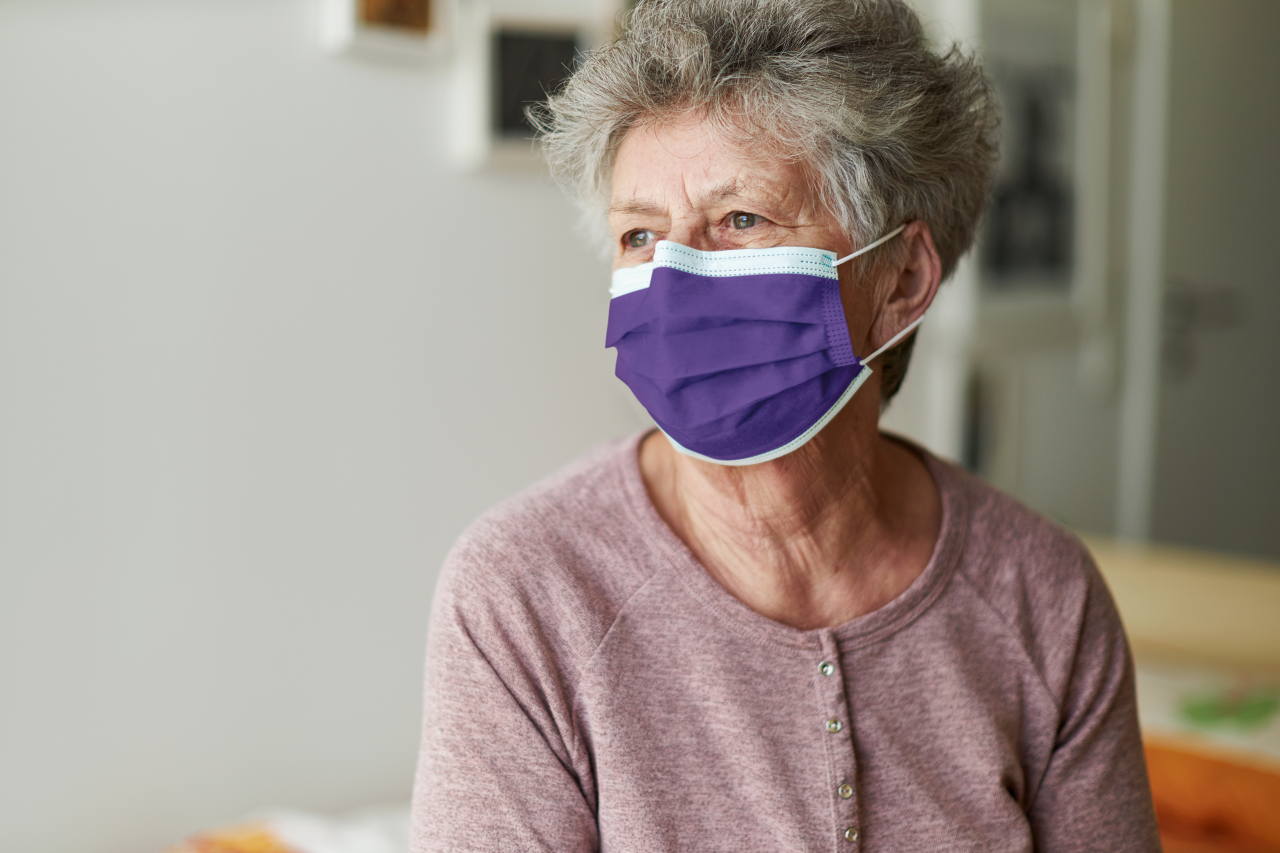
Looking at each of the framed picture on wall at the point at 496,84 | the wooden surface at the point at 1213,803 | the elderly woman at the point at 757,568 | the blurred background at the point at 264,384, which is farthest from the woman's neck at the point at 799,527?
the framed picture on wall at the point at 496,84

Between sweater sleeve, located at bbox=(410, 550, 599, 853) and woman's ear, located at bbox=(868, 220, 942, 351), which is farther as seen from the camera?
woman's ear, located at bbox=(868, 220, 942, 351)

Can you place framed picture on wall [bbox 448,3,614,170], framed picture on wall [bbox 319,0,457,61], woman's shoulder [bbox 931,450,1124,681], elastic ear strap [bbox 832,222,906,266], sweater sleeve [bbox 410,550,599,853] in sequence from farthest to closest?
framed picture on wall [bbox 448,3,614,170] → framed picture on wall [bbox 319,0,457,61] → woman's shoulder [bbox 931,450,1124,681] → elastic ear strap [bbox 832,222,906,266] → sweater sleeve [bbox 410,550,599,853]

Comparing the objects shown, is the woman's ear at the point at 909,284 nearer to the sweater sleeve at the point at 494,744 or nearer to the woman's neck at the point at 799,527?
the woman's neck at the point at 799,527

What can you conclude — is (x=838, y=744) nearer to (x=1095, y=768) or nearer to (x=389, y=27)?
(x=1095, y=768)

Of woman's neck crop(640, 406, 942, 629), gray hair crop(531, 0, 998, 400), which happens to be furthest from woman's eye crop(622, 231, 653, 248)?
woman's neck crop(640, 406, 942, 629)

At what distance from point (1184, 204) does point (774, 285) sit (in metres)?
2.53

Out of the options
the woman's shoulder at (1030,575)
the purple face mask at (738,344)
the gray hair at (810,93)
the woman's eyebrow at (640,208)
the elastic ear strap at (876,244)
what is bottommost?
the woman's shoulder at (1030,575)

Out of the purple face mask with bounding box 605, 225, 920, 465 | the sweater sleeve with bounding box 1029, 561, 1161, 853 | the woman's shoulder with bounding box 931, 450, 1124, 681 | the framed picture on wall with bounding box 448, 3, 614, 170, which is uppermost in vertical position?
the framed picture on wall with bounding box 448, 3, 614, 170

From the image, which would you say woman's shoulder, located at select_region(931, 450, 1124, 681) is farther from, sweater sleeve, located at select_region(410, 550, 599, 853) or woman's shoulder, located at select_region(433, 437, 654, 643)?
sweater sleeve, located at select_region(410, 550, 599, 853)

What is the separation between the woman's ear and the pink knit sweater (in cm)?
23

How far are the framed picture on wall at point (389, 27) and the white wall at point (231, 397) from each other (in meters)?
0.04

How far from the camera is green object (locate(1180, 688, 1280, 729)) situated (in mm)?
1946

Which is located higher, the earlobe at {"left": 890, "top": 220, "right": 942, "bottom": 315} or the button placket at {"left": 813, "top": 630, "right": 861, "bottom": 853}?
the earlobe at {"left": 890, "top": 220, "right": 942, "bottom": 315}

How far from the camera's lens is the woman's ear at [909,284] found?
3.70 ft
